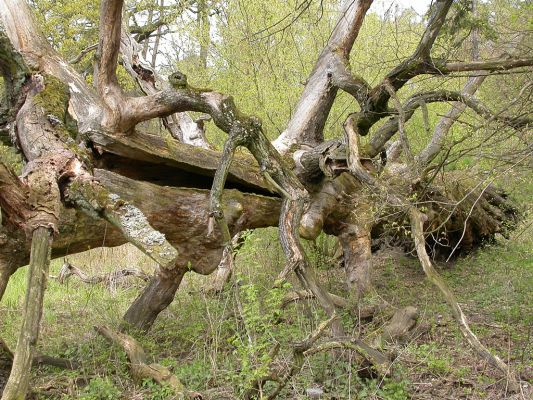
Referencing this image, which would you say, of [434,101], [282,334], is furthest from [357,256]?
[282,334]

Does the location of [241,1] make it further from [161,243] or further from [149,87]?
[161,243]

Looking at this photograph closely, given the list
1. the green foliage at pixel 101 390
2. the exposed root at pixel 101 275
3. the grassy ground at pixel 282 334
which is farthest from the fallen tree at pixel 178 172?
the exposed root at pixel 101 275

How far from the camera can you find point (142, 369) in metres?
4.64

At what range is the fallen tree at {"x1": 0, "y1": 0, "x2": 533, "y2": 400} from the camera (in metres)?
4.39

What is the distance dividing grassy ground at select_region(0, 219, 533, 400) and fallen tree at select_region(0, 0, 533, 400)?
1.34ft

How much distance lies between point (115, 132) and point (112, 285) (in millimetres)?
3280

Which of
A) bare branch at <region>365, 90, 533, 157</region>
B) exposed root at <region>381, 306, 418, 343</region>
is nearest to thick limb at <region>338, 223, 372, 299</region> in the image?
bare branch at <region>365, 90, 533, 157</region>

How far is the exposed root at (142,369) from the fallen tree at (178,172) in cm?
84

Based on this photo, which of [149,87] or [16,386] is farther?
[149,87]

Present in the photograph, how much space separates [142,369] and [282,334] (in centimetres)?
125

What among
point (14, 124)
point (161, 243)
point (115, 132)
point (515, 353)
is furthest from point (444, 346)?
point (14, 124)

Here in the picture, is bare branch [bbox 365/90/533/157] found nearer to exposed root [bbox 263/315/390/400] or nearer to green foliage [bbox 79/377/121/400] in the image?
exposed root [bbox 263/315/390/400]

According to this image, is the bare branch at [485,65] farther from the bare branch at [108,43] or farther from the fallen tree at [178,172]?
the bare branch at [108,43]

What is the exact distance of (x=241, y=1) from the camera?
9641mm
